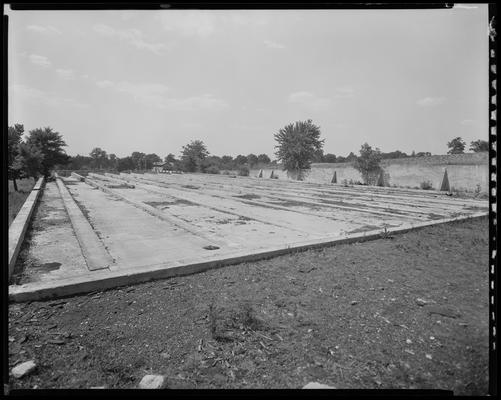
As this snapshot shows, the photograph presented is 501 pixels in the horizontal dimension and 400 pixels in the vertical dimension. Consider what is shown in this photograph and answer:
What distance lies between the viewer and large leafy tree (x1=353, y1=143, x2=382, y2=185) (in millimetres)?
27375

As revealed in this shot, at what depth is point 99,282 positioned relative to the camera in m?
3.59

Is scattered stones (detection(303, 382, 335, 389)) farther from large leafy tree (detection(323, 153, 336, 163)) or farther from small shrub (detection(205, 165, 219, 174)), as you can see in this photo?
large leafy tree (detection(323, 153, 336, 163))

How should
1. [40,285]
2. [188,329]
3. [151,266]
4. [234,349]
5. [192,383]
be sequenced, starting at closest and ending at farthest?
[192,383], [234,349], [188,329], [40,285], [151,266]

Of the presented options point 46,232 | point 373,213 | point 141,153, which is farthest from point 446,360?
point 141,153

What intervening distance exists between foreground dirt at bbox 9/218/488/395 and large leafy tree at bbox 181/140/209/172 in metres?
60.2

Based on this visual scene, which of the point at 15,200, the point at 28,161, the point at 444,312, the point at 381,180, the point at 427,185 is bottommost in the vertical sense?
the point at 444,312

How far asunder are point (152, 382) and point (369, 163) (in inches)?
1125

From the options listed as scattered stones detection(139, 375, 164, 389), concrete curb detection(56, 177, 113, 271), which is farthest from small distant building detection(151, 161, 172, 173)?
scattered stones detection(139, 375, 164, 389)

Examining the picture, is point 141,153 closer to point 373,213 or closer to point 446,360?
point 373,213

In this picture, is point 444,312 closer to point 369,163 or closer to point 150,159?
point 369,163

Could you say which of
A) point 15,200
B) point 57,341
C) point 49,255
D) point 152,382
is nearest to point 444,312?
point 152,382

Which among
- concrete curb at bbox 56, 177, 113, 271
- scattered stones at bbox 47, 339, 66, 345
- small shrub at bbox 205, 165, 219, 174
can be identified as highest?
small shrub at bbox 205, 165, 219, 174

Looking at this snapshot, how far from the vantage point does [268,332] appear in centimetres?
279

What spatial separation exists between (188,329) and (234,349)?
53 cm
